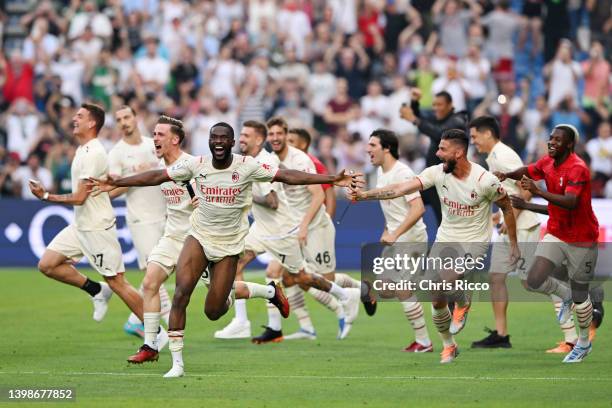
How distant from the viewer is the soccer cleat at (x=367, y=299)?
16.3 m

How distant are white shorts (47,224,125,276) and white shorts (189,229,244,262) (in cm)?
225

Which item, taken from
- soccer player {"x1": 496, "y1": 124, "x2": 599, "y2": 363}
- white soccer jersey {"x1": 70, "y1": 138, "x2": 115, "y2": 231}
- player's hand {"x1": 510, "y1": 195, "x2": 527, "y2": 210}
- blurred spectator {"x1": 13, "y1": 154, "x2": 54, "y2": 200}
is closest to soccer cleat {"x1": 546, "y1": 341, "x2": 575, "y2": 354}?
soccer player {"x1": 496, "y1": 124, "x2": 599, "y2": 363}

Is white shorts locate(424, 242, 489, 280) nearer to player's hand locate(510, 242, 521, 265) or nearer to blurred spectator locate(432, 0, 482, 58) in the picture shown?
player's hand locate(510, 242, 521, 265)

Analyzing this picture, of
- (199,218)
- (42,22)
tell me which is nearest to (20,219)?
(42,22)

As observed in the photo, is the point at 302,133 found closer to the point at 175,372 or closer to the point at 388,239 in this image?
the point at 388,239

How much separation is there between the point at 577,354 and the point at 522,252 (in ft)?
8.54

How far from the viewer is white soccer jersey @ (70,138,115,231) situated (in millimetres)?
15180

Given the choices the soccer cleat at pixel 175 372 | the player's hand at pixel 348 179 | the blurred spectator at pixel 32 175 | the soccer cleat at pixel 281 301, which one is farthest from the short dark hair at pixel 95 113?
the blurred spectator at pixel 32 175

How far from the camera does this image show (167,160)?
1460 centimetres

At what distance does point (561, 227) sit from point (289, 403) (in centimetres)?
424

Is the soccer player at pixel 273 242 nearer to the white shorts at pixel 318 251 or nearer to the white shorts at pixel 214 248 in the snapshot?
the white shorts at pixel 318 251

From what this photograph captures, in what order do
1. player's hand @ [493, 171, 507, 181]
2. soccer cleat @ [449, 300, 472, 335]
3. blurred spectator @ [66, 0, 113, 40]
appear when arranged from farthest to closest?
blurred spectator @ [66, 0, 113, 40], soccer cleat @ [449, 300, 472, 335], player's hand @ [493, 171, 507, 181]

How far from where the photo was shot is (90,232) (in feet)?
51.0

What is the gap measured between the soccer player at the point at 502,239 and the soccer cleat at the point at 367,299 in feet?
4.67
